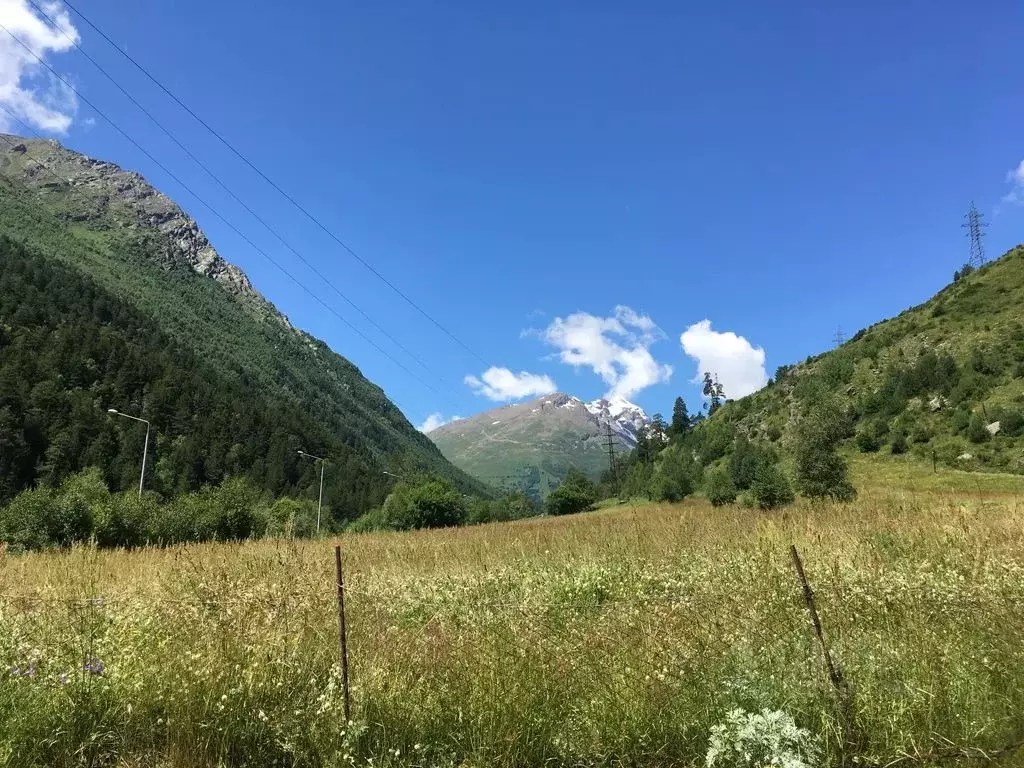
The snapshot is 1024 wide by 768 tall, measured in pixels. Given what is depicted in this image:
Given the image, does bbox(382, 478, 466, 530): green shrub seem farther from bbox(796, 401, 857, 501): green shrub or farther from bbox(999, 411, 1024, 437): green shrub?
bbox(999, 411, 1024, 437): green shrub

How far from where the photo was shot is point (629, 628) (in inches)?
182

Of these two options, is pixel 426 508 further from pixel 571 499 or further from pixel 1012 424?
pixel 1012 424

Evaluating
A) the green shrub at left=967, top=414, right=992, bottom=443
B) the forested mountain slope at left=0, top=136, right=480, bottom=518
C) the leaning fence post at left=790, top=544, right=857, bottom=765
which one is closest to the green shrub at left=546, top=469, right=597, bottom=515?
the forested mountain slope at left=0, top=136, right=480, bottom=518

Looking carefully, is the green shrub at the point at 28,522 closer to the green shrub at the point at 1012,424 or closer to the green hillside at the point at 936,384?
the green hillside at the point at 936,384

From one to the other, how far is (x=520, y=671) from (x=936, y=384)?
74776 mm

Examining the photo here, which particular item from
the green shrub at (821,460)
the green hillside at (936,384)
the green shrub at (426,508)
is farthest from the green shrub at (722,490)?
the green shrub at (426,508)

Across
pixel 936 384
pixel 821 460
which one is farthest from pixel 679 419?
pixel 821 460

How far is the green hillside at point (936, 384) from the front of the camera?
50.3 metres

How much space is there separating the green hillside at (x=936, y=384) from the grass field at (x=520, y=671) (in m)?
36.9

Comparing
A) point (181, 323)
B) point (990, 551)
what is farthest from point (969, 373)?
point (181, 323)

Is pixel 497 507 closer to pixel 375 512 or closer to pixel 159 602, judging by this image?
pixel 375 512

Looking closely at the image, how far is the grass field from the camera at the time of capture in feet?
11.1

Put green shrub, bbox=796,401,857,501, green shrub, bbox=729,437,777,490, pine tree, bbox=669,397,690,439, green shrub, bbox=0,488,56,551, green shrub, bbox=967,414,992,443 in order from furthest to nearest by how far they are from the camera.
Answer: pine tree, bbox=669,397,690,439
green shrub, bbox=729,437,777,490
green shrub, bbox=967,414,992,443
green shrub, bbox=796,401,857,501
green shrub, bbox=0,488,56,551

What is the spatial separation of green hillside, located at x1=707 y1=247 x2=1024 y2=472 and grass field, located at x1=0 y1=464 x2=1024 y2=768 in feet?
121
